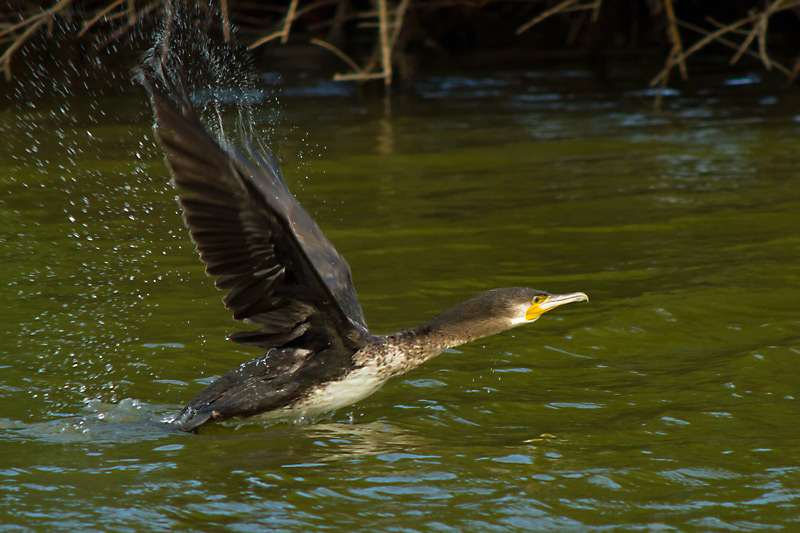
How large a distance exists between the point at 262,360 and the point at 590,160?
597cm

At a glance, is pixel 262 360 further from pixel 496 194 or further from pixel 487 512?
pixel 496 194

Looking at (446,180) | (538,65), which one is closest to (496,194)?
(446,180)

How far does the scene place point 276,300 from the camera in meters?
4.10

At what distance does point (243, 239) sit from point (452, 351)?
1.93 metres

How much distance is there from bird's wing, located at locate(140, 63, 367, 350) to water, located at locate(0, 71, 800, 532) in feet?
1.64

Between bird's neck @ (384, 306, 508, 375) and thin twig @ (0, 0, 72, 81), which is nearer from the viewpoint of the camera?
bird's neck @ (384, 306, 508, 375)

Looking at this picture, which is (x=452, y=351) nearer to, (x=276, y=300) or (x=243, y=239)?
(x=276, y=300)

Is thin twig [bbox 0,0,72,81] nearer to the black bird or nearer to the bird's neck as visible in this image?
the black bird

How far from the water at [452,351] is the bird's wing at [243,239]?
0.50 metres

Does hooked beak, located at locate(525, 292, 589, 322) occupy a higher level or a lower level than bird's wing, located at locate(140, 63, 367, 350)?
lower

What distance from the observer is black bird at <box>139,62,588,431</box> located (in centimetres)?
358

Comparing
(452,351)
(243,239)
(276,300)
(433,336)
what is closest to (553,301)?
(433,336)

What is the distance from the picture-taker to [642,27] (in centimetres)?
2038

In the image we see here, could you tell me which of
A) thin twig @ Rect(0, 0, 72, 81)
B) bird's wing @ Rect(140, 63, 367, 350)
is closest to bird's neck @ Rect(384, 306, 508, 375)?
bird's wing @ Rect(140, 63, 367, 350)
